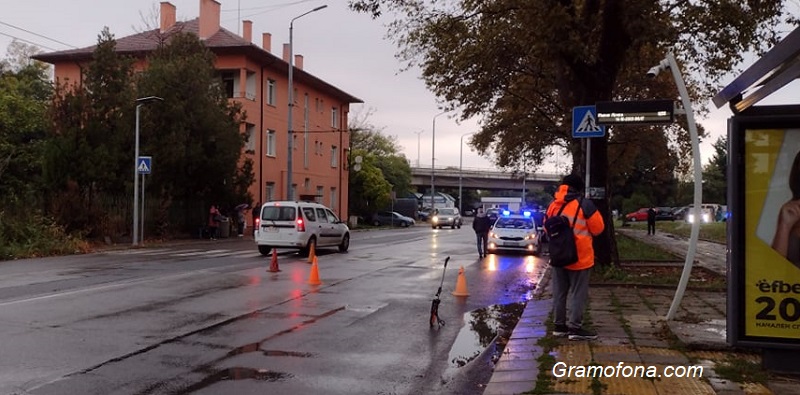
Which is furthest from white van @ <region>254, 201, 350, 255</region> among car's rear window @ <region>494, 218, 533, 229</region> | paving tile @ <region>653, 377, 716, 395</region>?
paving tile @ <region>653, 377, 716, 395</region>

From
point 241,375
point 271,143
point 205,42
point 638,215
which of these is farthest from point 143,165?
point 638,215

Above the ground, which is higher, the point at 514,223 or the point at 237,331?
the point at 514,223


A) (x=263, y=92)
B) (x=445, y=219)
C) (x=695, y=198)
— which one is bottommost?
(x=445, y=219)

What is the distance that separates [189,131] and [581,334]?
25.5m

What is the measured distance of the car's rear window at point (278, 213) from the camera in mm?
21188

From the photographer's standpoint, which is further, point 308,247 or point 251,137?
point 251,137

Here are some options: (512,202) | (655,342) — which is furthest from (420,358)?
(512,202)

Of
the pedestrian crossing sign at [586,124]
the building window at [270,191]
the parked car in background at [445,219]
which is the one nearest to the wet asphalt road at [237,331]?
the pedestrian crossing sign at [586,124]

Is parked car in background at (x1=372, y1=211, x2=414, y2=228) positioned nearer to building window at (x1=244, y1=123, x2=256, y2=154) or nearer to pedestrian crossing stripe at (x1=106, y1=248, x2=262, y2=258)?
building window at (x1=244, y1=123, x2=256, y2=154)

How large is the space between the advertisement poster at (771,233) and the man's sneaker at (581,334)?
179 cm

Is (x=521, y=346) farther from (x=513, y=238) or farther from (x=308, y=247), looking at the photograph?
(x=513, y=238)

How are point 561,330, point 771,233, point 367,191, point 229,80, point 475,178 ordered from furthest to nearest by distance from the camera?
point 475,178, point 367,191, point 229,80, point 561,330, point 771,233

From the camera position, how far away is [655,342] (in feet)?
24.2

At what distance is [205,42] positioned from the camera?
39.5 meters
